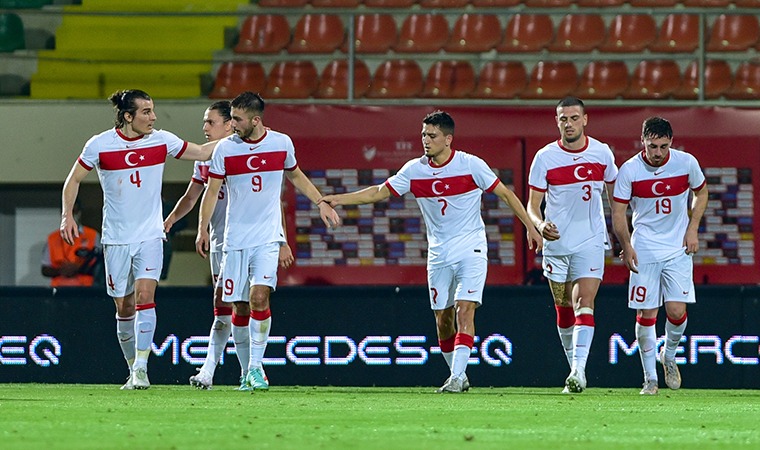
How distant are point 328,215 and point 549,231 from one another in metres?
1.54

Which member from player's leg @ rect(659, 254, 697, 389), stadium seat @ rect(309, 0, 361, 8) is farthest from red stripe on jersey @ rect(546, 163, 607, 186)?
stadium seat @ rect(309, 0, 361, 8)

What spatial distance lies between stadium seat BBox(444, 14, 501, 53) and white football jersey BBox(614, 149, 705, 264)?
260 inches

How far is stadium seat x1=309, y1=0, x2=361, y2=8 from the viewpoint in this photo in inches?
701

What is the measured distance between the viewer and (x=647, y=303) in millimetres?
10695

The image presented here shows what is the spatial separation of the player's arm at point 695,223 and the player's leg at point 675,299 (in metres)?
0.15

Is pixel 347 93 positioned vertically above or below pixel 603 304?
above

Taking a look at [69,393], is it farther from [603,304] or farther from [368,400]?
[603,304]

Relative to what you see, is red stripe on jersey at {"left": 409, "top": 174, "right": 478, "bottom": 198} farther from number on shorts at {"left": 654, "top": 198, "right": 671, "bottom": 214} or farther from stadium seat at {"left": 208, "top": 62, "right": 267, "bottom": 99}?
stadium seat at {"left": 208, "top": 62, "right": 267, "bottom": 99}

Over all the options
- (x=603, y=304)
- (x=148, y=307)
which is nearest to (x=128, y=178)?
(x=148, y=307)

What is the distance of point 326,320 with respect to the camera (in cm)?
1259

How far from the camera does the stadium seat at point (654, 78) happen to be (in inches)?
646

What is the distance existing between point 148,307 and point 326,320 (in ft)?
8.39

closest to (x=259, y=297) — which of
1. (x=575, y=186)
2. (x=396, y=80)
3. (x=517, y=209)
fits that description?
(x=517, y=209)

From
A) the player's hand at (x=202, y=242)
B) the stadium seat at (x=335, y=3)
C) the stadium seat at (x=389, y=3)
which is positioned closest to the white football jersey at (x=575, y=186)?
the player's hand at (x=202, y=242)
